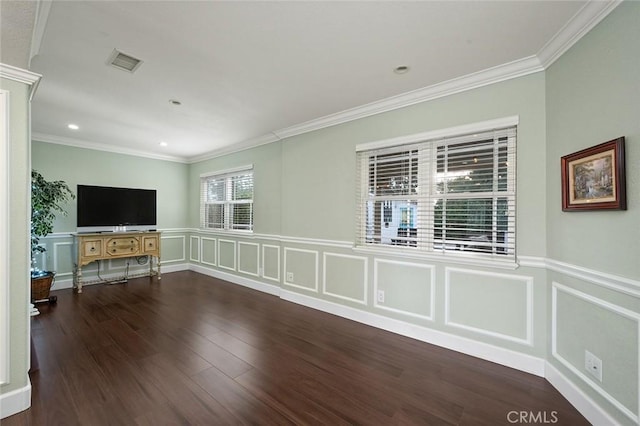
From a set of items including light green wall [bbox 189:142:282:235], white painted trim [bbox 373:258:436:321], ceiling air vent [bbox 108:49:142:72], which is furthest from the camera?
light green wall [bbox 189:142:282:235]

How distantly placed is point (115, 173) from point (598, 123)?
6704mm

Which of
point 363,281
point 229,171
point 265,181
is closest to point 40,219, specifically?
point 229,171

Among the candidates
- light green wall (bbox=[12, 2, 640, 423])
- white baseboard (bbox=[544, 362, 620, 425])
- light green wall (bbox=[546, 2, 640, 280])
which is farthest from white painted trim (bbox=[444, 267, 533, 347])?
light green wall (bbox=[546, 2, 640, 280])

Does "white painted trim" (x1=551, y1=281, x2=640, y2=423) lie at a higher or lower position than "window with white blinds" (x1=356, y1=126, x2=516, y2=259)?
lower

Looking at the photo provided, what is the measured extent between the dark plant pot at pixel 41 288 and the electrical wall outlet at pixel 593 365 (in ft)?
19.6

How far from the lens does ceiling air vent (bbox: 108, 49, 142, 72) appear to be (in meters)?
2.24

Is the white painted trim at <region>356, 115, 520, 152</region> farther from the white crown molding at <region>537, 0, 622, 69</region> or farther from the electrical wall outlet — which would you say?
the electrical wall outlet

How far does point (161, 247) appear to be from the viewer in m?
5.88

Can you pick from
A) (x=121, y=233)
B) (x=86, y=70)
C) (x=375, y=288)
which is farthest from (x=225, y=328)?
(x=121, y=233)

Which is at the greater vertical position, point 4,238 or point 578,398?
point 4,238

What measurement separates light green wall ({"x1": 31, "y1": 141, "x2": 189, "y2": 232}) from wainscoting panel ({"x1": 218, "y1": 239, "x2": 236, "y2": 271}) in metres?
1.46

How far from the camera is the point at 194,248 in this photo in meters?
6.21

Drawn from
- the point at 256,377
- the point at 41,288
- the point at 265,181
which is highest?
the point at 265,181

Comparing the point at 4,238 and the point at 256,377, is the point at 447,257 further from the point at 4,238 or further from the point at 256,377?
the point at 4,238
